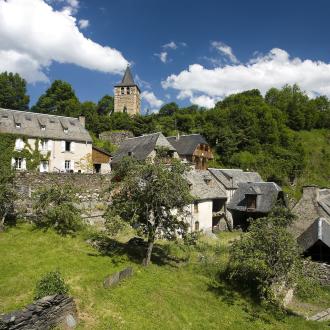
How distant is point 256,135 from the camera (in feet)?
230

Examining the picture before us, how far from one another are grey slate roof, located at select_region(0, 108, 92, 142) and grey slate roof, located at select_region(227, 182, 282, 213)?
68.2ft

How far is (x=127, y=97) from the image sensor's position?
278ft

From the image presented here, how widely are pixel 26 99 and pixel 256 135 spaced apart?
47.5 metres

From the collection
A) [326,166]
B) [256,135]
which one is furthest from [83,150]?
[326,166]

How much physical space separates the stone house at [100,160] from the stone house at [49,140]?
1.16 metres

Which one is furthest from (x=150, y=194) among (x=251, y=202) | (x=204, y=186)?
(x=251, y=202)

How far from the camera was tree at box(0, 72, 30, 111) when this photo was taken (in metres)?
67.5

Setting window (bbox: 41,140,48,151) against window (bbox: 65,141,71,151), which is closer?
window (bbox: 41,140,48,151)

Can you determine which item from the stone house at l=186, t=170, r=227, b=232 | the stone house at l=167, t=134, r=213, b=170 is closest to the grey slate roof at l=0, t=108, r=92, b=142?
the stone house at l=167, t=134, r=213, b=170

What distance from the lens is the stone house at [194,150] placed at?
52978mm

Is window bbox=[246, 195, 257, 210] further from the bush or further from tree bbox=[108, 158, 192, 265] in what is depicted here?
the bush

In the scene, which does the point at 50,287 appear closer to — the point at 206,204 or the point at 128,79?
the point at 206,204

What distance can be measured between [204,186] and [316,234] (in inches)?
672

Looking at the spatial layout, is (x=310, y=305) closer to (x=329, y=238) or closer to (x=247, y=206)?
(x=329, y=238)
